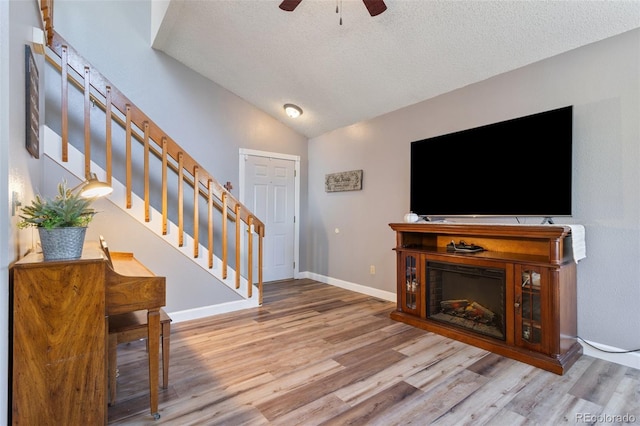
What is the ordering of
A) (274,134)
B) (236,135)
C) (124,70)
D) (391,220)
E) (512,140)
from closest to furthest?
1. (512,140)
2. (124,70)
3. (391,220)
4. (236,135)
5. (274,134)

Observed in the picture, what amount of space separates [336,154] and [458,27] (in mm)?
2516

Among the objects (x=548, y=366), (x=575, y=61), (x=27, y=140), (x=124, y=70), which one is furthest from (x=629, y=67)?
(x=124, y=70)

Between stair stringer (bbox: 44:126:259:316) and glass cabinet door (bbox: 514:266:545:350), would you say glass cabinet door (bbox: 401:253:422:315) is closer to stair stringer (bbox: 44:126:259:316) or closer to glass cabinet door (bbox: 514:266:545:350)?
glass cabinet door (bbox: 514:266:545:350)

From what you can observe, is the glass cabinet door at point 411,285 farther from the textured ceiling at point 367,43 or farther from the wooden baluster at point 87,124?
the wooden baluster at point 87,124

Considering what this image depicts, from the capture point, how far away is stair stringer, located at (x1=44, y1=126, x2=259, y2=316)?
2.72 meters

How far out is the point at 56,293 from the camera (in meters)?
1.45

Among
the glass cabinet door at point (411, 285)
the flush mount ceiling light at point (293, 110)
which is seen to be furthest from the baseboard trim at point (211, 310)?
the flush mount ceiling light at point (293, 110)

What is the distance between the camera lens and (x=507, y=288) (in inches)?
98.7

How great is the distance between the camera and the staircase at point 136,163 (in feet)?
9.20

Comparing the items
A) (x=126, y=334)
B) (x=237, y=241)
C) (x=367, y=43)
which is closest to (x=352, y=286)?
(x=237, y=241)

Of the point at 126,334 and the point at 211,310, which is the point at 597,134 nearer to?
the point at 126,334

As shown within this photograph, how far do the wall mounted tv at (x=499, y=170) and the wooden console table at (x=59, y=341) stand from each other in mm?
2940

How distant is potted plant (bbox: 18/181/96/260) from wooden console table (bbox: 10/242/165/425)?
70 mm

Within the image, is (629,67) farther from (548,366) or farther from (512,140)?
(548,366)
